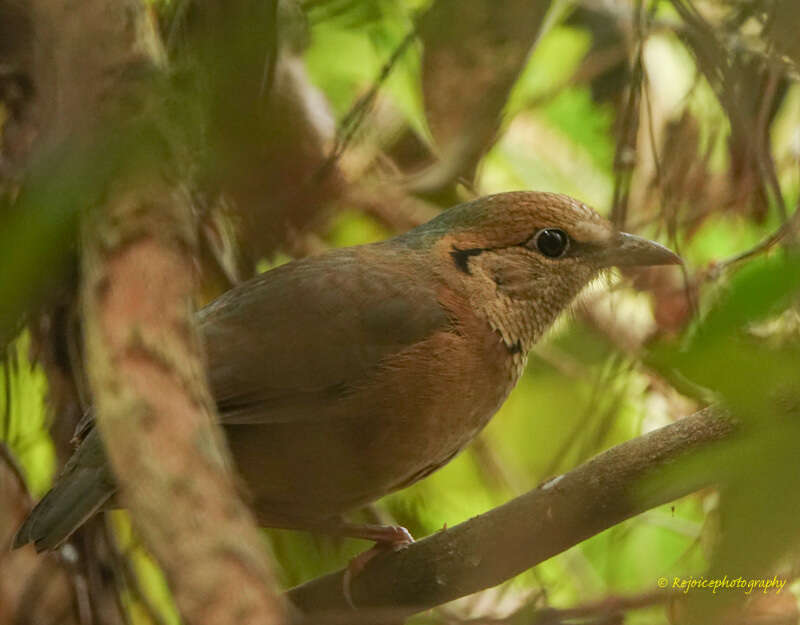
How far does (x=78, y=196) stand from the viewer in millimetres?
1780

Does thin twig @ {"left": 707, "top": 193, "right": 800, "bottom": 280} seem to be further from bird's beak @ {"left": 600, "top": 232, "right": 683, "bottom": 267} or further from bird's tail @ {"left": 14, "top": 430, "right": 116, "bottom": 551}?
bird's tail @ {"left": 14, "top": 430, "right": 116, "bottom": 551}

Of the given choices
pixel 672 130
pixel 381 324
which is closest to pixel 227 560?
pixel 381 324

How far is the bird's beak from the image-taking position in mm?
3910

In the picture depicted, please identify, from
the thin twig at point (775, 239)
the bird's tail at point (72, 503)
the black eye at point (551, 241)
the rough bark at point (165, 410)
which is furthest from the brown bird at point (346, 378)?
the rough bark at point (165, 410)

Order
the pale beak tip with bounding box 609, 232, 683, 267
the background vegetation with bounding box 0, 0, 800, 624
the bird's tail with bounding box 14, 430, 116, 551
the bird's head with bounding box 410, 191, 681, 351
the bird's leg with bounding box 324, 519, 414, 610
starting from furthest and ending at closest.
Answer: the bird's head with bounding box 410, 191, 681, 351 < the pale beak tip with bounding box 609, 232, 683, 267 < the bird's leg with bounding box 324, 519, 414, 610 < the bird's tail with bounding box 14, 430, 116, 551 < the background vegetation with bounding box 0, 0, 800, 624

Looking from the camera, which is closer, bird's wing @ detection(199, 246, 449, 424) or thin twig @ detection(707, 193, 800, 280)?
thin twig @ detection(707, 193, 800, 280)

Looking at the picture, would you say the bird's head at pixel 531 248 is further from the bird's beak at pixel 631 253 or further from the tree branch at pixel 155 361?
the tree branch at pixel 155 361

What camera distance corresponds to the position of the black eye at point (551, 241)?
4.04 meters

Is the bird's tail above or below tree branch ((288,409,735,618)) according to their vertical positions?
above

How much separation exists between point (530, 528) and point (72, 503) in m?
1.25

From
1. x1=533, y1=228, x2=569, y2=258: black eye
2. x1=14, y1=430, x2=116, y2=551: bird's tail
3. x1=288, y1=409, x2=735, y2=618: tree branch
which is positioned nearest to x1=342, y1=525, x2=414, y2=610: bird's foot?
x1=288, y1=409, x2=735, y2=618: tree branch

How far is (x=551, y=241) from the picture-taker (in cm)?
405

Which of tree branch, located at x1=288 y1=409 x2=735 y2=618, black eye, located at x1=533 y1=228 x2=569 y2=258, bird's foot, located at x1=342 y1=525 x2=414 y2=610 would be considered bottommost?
tree branch, located at x1=288 y1=409 x2=735 y2=618

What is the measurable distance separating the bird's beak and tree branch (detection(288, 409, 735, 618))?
4.39 ft
